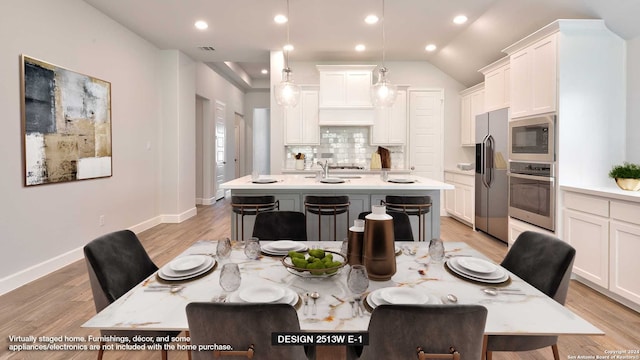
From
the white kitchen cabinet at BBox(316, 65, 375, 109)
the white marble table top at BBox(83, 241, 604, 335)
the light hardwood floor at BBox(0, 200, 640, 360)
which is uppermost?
the white kitchen cabinet at BBox(316, 65, 375, 109)

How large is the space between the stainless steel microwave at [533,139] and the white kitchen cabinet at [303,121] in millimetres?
3072

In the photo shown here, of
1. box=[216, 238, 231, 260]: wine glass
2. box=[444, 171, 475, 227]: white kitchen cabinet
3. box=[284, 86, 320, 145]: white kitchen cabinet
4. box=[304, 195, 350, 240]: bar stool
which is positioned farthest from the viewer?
box=[284, 86, 320, 145]: white kitchen cabinet

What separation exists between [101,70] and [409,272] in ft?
14.6

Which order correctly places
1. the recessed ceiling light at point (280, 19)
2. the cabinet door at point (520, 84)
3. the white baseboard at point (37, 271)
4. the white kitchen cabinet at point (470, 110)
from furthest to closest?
the white kitchen cabinet at point (470, 110), the recessed ceiling light at point (280, 19), the cabinet door at point (520, 84), the white baseboard at point (37, 271)

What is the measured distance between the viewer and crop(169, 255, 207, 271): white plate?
147cm

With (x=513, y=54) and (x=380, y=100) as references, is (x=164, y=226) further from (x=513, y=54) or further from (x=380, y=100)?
(x=513, y=54)

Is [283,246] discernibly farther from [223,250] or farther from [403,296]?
[403,296]

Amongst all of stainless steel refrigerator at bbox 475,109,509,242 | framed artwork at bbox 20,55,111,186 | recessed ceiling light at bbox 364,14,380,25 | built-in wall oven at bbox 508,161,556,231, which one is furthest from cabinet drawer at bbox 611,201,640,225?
framed artwork at bbox 20,55,111,186

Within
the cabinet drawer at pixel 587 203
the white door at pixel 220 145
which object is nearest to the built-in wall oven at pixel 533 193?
the cabinet drawer at pixel 587 203

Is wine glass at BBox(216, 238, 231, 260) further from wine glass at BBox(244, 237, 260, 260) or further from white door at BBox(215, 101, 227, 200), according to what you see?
white door at BBox(215, 101, 227, 200)

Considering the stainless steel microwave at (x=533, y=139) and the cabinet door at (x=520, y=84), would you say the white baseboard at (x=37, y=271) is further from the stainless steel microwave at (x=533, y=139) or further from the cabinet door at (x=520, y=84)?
the cabinet door at (x=520, y=84)

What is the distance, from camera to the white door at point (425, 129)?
6.36 meters

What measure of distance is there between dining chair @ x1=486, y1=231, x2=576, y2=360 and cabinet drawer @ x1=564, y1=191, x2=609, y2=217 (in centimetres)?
165

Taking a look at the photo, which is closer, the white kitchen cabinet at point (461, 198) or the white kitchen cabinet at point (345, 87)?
the white kitchen cabinet at point (461, 198)
